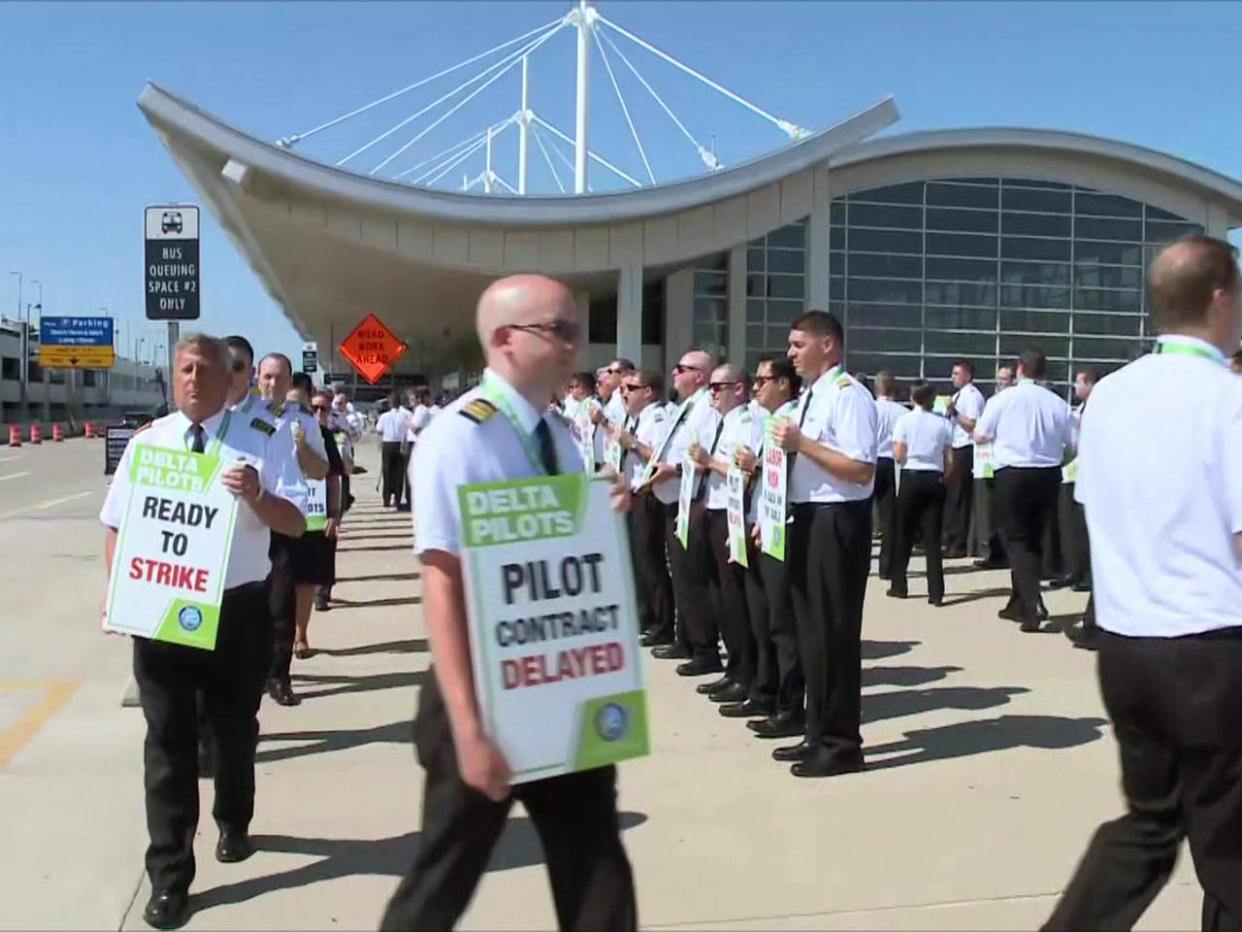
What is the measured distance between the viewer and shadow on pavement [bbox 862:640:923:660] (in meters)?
8.33

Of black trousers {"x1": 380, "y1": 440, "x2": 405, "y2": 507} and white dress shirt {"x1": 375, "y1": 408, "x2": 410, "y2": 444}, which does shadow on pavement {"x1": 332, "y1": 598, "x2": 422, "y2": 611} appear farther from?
black trousers {"x1": 380, "y1": 440, "x2": 405, "y2": 507}

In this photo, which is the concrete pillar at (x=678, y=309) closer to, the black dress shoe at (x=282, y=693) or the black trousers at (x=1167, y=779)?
the black dress shoe at (x=282, y=693)

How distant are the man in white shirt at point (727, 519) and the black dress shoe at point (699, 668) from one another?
1.25 ft

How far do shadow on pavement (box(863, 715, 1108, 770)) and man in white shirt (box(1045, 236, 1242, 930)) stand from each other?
8.24 ft

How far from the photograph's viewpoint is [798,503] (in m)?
5.69

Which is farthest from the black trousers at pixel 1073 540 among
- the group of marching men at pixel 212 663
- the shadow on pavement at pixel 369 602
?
the group of marching men at pixel 212 663

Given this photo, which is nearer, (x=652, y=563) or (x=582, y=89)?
(x=652, y=563)

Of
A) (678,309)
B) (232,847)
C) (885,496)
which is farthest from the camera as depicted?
(678,309)

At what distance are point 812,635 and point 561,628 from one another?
313 cm

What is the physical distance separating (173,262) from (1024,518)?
6444mm

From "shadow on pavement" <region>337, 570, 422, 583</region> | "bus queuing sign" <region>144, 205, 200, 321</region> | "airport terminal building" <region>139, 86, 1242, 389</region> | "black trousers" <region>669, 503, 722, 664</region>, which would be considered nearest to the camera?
"black trousers" <region>669, 503, 722, 664</region>

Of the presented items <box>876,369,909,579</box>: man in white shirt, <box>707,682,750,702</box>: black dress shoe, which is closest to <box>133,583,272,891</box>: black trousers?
<box>707,682,750,702</box>: black dress shoe

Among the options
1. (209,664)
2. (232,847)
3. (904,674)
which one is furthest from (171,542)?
(904,674)

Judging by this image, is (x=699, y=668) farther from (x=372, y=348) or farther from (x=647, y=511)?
(x=372, y=348)
